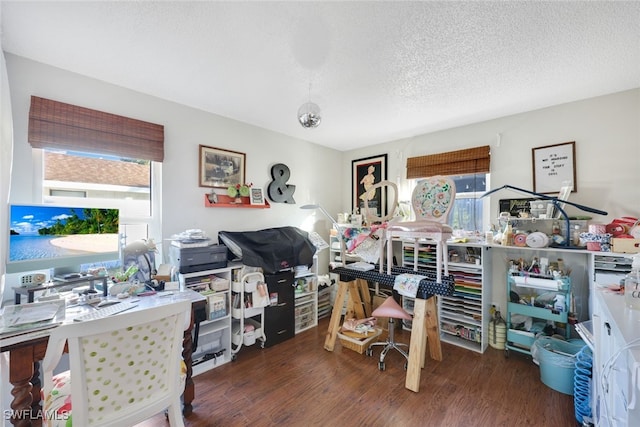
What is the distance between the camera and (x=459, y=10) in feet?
4.32

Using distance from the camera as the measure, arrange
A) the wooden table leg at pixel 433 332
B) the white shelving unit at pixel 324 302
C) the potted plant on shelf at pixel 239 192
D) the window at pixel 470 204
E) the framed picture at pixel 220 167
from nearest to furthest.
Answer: the wooden table leg at pixel 433 332 → the framed picture at pixel 220 167 → the potted plant on shelf at pixel 239 192 → the window at pixel 470 204 → the white shelving unit at pixel 324 302

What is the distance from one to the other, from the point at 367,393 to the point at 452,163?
252 centimetres

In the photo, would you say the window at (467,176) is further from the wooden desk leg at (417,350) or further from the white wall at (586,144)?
the wooden desk leg at (417,350)

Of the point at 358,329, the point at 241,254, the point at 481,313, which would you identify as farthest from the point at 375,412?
the point at 241,254

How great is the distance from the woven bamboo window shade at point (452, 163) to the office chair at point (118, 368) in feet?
9.65

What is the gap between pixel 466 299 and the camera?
2617 millimetres

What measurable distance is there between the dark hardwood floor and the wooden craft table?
129mm

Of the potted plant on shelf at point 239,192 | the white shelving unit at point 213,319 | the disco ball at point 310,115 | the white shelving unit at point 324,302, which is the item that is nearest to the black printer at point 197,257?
the white shelving unit at point 213,319

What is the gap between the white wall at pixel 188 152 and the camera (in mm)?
1743

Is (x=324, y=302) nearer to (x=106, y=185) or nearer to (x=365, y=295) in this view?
(x=365, y=295)

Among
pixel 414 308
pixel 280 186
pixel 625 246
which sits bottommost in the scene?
pixel 414 308

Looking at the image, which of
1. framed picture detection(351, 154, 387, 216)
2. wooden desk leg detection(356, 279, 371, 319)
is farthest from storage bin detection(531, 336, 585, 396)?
framed picture detection(351, 154, 387, 216)

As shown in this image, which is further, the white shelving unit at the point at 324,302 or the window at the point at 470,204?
the white shelving unit at the point at 324,302

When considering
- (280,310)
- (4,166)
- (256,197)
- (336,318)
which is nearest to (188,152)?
(256,197)
